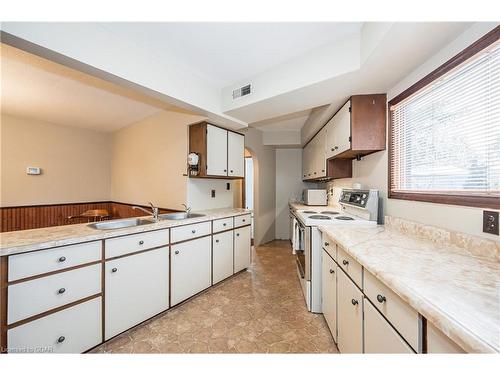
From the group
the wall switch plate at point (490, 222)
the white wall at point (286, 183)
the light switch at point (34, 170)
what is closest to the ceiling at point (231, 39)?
the wall switch plate at point (490, 222)

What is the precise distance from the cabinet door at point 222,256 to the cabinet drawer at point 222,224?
7cm

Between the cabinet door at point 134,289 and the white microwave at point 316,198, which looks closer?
the cabinet door at point 134,289

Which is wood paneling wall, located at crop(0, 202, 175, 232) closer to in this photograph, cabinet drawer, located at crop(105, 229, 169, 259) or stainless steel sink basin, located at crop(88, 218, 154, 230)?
stainless steel sink basin, located at crop(88, 218, 154, 230)

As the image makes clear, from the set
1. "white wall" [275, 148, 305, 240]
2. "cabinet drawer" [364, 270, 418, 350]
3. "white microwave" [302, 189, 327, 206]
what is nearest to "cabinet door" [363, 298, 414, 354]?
"cabinet drawer" [364, 270, 418, 350]

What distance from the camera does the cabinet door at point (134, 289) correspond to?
165 cm

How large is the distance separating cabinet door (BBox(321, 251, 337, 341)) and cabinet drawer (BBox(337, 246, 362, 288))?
15 centimetres

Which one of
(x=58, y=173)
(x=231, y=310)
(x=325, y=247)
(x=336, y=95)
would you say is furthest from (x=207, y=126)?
(x=58, y=173)

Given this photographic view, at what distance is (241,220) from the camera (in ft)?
10.1

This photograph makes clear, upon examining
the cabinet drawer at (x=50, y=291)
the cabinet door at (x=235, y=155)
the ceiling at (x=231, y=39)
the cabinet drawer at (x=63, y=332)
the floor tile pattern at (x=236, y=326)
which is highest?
the ceiling at (x=231, y=39)

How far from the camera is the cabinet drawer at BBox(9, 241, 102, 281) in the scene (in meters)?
1.22

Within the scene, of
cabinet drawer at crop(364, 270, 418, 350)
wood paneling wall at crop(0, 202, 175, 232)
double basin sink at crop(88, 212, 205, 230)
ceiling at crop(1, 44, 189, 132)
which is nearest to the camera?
cabinet drawer at crop(364, 270, 418, 350)

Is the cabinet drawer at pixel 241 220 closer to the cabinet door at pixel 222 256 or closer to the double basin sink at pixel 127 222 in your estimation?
the cabinet door at pixel 222 256
